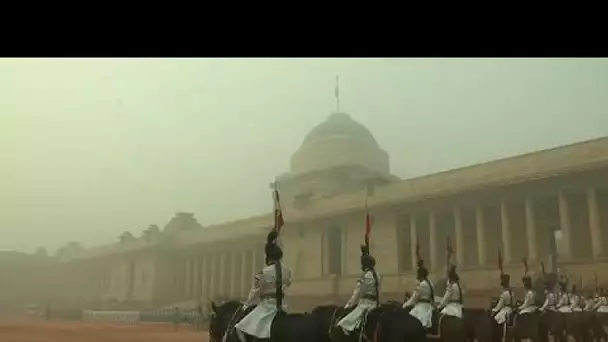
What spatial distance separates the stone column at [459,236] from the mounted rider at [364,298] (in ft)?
25.9

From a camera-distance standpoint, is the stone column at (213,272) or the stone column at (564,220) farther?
the stone column at (213,272)

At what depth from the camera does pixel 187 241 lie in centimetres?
1591

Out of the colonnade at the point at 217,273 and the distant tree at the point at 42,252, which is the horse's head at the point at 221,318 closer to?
the colonnade at the point at 217,273

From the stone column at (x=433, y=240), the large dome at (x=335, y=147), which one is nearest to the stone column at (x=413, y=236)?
the stone column at (x=433, y=240)

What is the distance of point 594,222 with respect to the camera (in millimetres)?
12055

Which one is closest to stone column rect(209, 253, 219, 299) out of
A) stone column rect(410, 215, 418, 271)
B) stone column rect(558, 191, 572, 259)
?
stone column rect(410, 215, 418, 271)

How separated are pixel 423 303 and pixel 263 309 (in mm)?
1717

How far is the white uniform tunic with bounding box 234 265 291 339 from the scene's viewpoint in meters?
5.11

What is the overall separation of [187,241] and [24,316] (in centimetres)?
385

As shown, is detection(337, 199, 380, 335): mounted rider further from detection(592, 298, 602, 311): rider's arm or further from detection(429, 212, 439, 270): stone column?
detection(429, 212, 439, 270): stone column

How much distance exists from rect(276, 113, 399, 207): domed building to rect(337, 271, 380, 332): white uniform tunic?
48.1 ft

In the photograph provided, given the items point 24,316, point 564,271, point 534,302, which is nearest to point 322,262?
point 564,271

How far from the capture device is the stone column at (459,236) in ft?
43.7

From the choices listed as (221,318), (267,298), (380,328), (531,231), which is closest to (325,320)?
(380,328)
